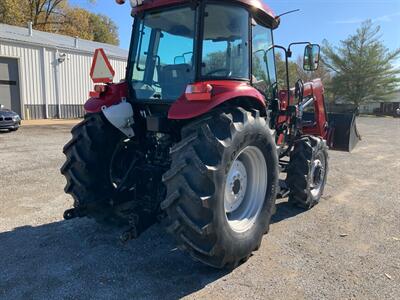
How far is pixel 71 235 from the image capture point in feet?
14.4

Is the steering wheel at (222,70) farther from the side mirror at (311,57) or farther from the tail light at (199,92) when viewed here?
the side mirror at (311,57)

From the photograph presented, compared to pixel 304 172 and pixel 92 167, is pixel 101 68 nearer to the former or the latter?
pixel 92 167

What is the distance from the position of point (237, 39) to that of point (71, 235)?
9.54 feet

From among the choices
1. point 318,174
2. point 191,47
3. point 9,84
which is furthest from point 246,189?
point 9,84

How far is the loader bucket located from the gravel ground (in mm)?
2057

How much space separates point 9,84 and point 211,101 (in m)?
18.6

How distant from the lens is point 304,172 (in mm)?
5305

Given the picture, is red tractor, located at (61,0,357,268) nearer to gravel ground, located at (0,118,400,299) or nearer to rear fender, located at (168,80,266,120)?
rear fender, located at (168,80,266,120)

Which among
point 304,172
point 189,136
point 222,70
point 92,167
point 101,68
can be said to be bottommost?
point 304,172

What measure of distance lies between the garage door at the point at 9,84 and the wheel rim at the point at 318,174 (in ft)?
57.5

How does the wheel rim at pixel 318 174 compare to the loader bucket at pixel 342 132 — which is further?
the loader bucket at pixel 342 132

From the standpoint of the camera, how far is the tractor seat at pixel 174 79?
386 cm

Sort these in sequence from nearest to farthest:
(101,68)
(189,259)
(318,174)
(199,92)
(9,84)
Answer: (199,92) < (189,259) < (318,174) < (101,68) < (9,84)

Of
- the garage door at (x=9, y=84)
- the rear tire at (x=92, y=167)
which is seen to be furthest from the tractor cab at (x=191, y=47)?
Answer: the garage door at (x=9, y=84)
